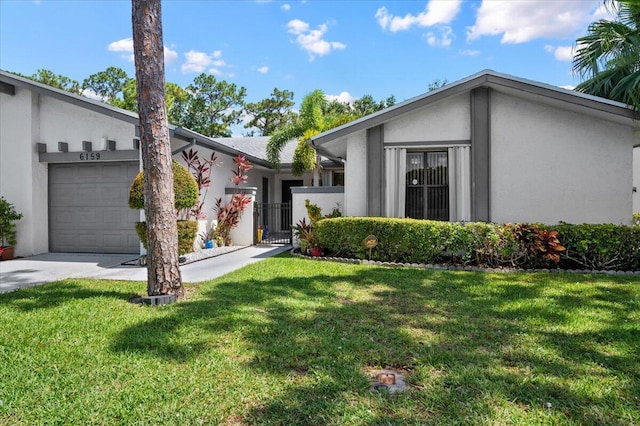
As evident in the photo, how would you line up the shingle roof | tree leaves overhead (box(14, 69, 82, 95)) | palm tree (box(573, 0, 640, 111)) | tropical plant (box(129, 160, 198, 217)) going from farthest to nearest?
1. tree leaves overhead (box(14, 69, 82, 95))
2. palm tree (box(573, 0, 640, 111))
3. tropical plant (box(129, 160, 198, 217))
4. the shingle roof

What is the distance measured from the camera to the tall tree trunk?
538 centimetres

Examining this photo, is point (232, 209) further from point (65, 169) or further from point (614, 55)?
point (614, 55)

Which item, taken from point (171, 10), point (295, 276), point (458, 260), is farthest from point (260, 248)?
point (171, 10)

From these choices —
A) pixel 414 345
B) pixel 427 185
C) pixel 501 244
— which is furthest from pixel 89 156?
pixel 501 244

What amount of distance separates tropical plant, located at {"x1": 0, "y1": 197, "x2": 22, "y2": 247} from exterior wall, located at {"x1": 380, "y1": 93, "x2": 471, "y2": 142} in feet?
33.4

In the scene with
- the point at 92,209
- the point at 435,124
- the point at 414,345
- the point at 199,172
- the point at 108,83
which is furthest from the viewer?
the point at 108,83

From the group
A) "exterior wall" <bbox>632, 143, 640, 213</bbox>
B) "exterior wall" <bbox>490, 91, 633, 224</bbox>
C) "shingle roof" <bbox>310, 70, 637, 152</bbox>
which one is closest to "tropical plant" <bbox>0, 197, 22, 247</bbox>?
"shingle roof" <bbox>310, 70, 637, 152</bbox>

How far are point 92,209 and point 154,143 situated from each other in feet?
22.4

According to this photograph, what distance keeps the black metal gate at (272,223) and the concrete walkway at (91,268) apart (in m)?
2.68

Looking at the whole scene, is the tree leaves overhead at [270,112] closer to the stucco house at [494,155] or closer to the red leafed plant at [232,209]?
the red leafed plant at [232,209]

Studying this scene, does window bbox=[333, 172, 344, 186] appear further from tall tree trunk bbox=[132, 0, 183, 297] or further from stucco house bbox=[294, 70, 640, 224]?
tall tree trunk bbox=[132, 0, 183, 297]

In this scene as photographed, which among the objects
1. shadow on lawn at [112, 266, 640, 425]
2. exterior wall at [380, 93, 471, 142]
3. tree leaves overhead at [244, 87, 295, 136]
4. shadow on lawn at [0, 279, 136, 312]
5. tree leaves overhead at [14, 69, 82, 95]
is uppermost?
tree leaves overhead at [14, 69, 82, 95]

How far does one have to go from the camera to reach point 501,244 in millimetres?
8219

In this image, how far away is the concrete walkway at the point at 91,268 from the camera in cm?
739
